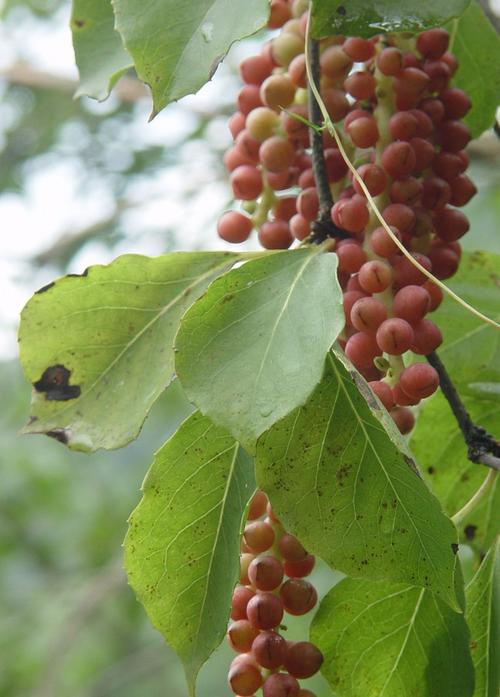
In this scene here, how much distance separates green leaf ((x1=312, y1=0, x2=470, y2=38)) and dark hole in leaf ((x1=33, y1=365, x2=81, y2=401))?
13.8 inches

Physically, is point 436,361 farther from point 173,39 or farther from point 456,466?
point 173,39

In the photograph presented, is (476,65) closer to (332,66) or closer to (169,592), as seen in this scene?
(332,66)

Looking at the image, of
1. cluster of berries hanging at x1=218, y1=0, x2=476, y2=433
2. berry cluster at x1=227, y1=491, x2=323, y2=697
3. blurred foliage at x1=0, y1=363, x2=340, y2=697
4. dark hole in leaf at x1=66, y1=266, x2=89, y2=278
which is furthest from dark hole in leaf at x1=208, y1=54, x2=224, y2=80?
blurred foliage at x1=0, y1=363, x2=340, y2=697

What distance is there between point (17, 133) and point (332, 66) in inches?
107

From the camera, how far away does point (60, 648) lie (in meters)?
3.04

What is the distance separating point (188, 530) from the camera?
826 millimetres

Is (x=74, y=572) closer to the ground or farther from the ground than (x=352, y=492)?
closer to the ground

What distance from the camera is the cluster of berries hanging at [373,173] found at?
787mm

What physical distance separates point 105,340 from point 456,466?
391 mm

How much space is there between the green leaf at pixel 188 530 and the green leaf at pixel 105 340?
0.18 ft

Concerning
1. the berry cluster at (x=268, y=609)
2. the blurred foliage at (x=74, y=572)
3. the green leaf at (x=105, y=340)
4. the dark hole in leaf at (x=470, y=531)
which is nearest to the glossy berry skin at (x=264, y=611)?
the berry cluster at (x=268, y=609)

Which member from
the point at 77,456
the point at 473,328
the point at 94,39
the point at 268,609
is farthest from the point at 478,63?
the point at 77,456

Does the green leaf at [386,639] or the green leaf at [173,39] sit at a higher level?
the green leaf at [173,39]

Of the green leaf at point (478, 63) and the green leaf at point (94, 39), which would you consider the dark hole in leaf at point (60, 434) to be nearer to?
the green leaf at point (94, 39)
